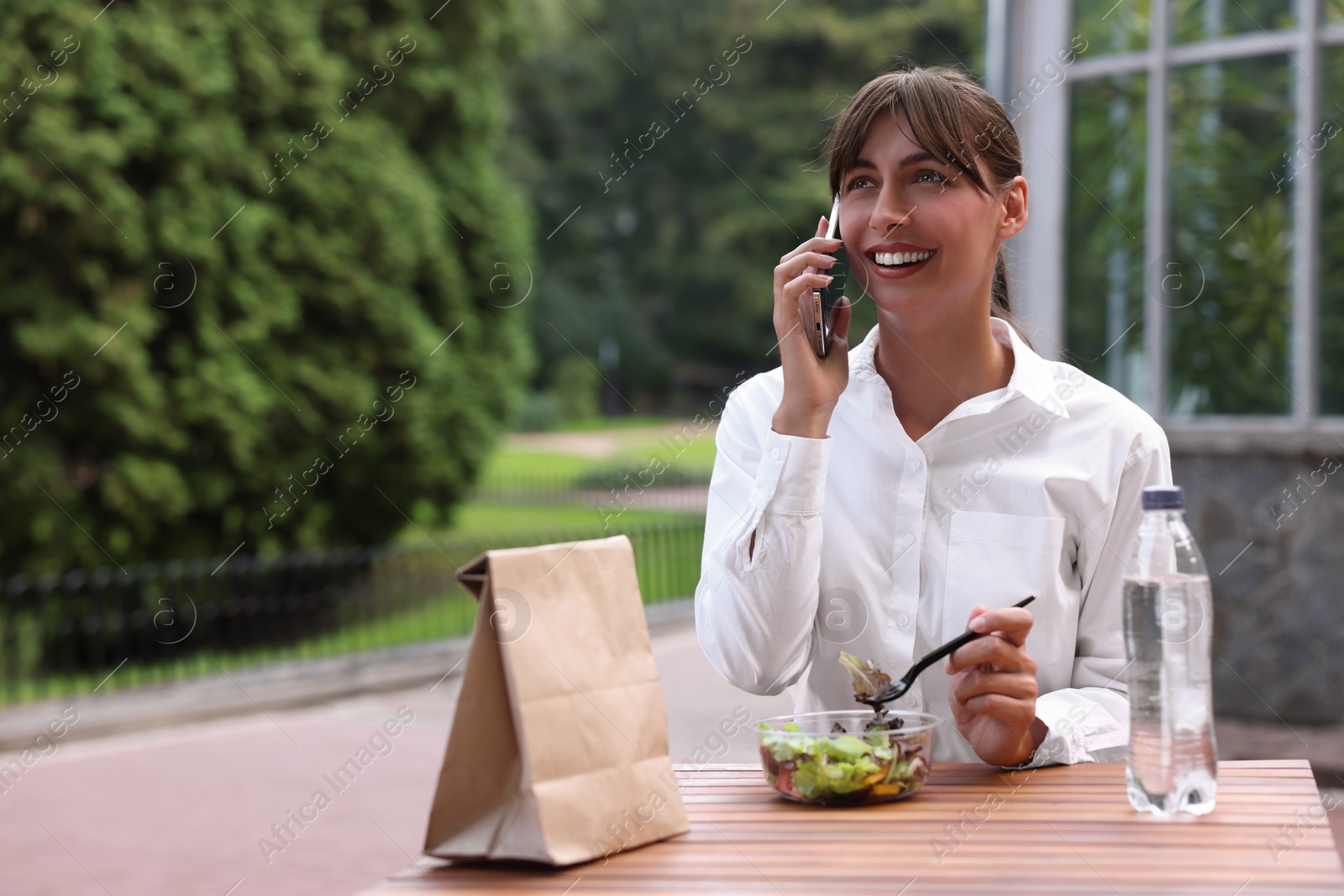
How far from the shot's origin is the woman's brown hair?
2.08m

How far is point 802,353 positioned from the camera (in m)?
2.02

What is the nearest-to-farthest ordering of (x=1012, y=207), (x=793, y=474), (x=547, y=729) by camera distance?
(x=547, y=729) → (x=793, y=474) → (x=1012, y=207)

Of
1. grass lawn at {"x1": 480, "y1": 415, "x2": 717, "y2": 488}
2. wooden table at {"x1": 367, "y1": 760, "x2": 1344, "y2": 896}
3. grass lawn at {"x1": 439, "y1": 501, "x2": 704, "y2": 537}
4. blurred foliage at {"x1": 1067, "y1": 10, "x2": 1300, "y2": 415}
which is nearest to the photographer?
wooden table at {"x1": 367, "y1": 760, "x2": 1344, "y2": 896}

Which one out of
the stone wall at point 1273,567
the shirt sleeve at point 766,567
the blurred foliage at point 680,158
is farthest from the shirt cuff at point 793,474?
the blurred foliage at point 680,158

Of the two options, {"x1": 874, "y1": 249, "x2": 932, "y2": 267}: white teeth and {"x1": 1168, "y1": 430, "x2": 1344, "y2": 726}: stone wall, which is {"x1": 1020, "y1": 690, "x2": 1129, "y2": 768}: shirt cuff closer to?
{"x1": 874, "y1": 249, "x2": 932, "y2": 267}: white teeth

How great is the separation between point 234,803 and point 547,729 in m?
5.75

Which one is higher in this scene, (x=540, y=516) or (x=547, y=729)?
(x=547, y=729)

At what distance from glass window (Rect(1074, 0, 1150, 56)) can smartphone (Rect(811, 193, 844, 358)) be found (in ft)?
18.0

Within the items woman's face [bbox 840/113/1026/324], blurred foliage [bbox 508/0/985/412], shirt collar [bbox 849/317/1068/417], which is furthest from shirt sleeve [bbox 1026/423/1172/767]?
blurred foliage [bbox 508/0/985/412]

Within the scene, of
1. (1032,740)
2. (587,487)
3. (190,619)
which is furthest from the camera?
(587,487)

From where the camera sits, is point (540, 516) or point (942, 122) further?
point (540, 516)

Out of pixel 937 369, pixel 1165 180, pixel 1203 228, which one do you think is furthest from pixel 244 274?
pixel 937 369

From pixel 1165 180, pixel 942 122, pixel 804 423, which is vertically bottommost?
pixel 804 423

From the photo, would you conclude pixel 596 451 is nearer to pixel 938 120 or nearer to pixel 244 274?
pixel 244 274
